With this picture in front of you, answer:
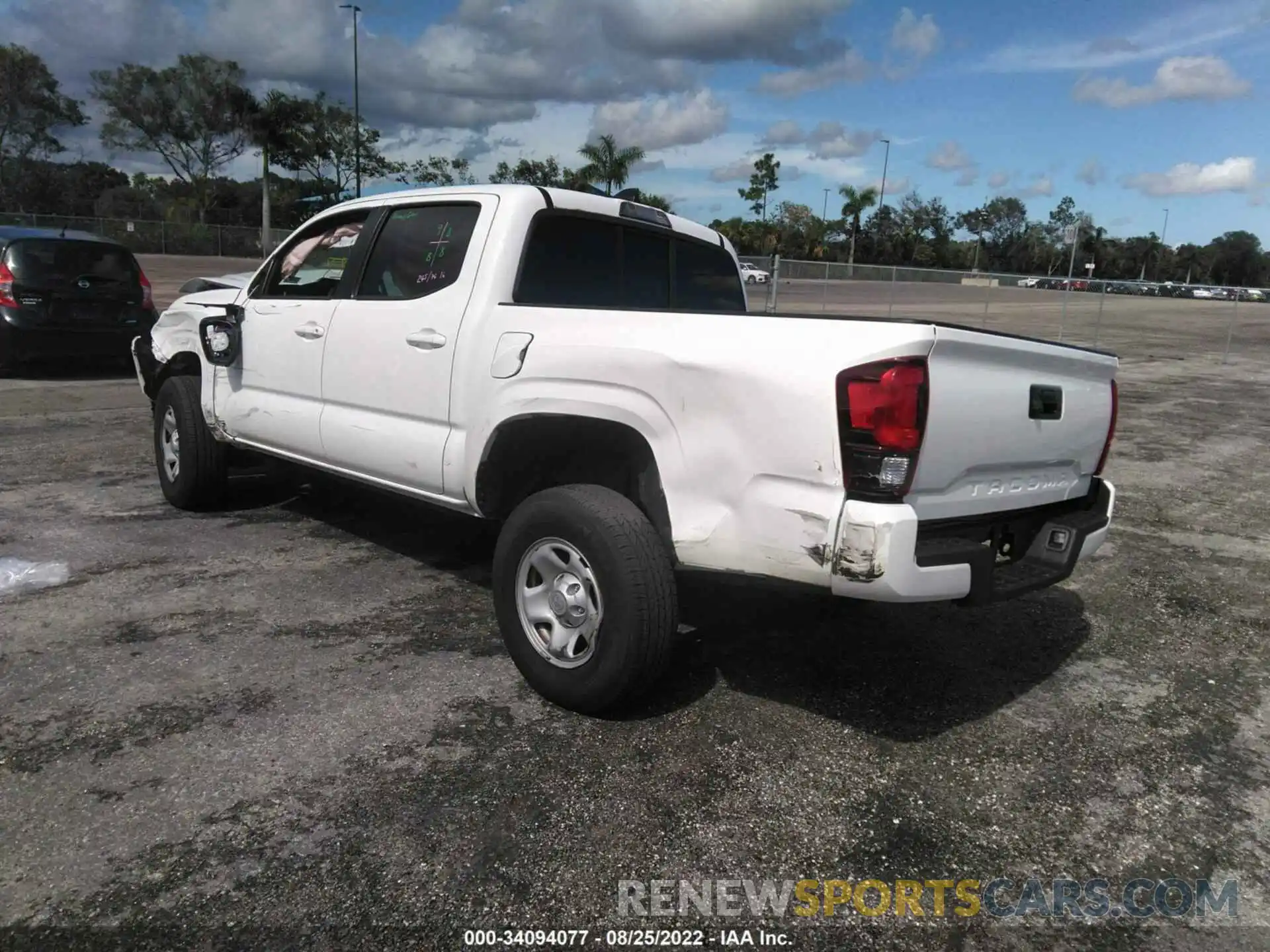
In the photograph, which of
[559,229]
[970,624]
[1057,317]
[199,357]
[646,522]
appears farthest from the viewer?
[1057,317]

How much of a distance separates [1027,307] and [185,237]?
3757 cm

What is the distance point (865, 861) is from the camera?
256 centimetres

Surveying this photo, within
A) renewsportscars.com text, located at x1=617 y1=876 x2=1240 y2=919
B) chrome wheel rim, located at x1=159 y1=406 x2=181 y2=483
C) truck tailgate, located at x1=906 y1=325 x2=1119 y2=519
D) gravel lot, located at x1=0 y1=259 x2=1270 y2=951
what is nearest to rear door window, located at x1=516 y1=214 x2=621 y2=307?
gravel lot, located at x1=0 y1=259 x2=1270 y2=951

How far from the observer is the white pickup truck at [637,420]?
2.69 meters

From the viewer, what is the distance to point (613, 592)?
9.89ft

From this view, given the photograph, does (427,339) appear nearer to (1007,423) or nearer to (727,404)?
(727,404)

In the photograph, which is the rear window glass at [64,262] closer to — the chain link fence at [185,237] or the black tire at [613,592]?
the black tire at [613,592]

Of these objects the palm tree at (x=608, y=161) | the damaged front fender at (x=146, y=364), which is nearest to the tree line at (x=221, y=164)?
the palm tree at (x=608, y=161)

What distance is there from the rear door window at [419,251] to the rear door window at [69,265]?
24.0 ft

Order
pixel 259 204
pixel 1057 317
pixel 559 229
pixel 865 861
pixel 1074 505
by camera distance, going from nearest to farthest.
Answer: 1. pixel 865 861
2. pixel 1074 505
3. pixel 559 229
4. pixel 1057 317
5. pixel 259 204

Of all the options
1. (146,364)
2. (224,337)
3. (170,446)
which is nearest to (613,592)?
(224,337)

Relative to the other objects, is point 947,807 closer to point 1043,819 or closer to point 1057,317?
point 1043,819

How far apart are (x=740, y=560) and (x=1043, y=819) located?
1.17 m

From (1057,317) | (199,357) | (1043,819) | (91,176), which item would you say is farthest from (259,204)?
(1043,819)
